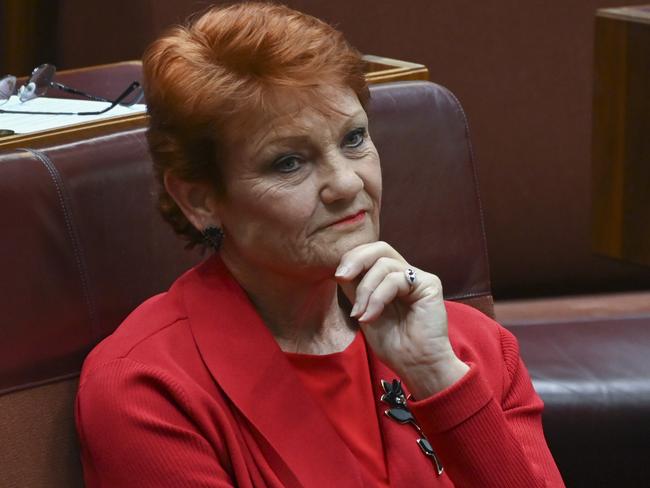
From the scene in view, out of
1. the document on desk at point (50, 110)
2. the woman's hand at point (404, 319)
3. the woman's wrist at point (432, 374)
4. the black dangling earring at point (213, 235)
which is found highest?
the document on desk at point (50, 110)

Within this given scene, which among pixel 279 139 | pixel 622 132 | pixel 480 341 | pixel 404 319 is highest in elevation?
pixel 622 132

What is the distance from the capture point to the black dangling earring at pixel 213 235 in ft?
4.70

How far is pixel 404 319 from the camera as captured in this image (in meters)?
1.40

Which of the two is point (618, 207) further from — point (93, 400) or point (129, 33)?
point (129, 33)

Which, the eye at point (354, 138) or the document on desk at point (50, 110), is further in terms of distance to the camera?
the document on desk at point (50, 110)

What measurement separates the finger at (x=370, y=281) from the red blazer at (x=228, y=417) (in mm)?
120

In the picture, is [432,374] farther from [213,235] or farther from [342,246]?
[213,235]

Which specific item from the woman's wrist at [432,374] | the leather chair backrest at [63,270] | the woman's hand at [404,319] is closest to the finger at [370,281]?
the woman's hand at [404,319]

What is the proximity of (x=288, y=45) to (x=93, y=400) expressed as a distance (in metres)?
0.44

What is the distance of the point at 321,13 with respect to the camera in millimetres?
2732

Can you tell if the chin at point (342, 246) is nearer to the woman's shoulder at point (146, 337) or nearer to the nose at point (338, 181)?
the nose at point (338, 181)

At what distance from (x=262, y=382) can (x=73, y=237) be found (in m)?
0.29

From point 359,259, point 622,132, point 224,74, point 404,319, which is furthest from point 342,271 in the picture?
point 622,132

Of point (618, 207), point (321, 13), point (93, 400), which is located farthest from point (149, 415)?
point (321, 13)
